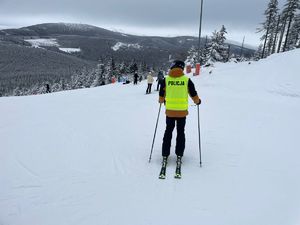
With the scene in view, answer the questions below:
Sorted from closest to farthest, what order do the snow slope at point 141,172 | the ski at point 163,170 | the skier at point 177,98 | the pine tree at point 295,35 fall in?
the snow slope at point 141,172 < the ski at point 163,170 < the skier at point 177,98 < the pine tree at point 295,35

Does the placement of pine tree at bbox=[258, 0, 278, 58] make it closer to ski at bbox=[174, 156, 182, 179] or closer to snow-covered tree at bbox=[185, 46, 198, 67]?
snow-covered tree at bbox=[185, 46, 198, 67]

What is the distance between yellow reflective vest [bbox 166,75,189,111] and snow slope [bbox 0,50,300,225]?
1365mm

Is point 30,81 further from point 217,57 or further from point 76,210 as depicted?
point 76,210

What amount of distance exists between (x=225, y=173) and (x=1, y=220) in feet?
13.8

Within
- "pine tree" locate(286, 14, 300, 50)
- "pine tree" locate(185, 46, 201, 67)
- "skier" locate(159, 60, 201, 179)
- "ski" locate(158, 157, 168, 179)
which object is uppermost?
"pine tree" locate(286, 14, 300, 50)

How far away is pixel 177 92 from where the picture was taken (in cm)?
546

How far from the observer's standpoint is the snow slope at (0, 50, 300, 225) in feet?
13.5

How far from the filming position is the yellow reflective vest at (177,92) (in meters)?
5.43

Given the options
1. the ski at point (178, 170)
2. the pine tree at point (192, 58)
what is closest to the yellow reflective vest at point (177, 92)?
the ski at point (178, 170)

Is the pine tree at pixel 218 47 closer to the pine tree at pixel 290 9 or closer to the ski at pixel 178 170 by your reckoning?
the pine tree at pixel 290 9

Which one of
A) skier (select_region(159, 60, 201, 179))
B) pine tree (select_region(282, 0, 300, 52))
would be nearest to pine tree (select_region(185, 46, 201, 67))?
pine tree (select_region(282, 0, 300, 52))

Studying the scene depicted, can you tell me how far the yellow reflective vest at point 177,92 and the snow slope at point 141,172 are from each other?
1.36m

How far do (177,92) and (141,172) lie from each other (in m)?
1.88

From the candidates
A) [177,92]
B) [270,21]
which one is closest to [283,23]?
[270,21]
